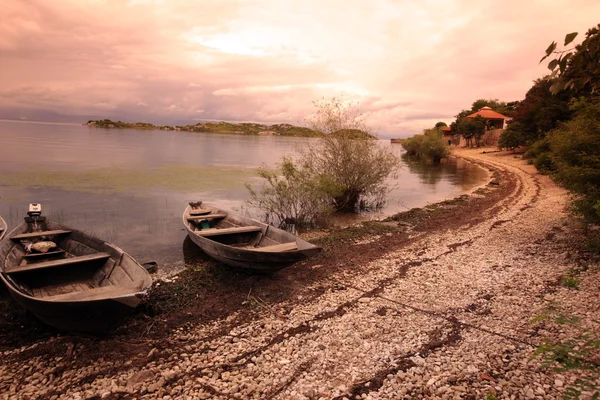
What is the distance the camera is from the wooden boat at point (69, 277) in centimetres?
553

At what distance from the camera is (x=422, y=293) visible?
752 cm

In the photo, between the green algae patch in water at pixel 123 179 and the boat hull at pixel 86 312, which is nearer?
the boat hull at pixel 86 312

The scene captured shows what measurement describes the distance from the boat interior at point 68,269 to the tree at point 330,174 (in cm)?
763

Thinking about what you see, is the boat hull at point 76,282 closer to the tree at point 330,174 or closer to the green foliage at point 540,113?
the tree at point 330,174

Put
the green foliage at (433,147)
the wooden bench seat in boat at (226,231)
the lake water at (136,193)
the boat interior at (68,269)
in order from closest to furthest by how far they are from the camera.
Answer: the boat interior at (68,269) < the wooden bench seat in boat at (226,231) < the lake water at (136,193) < the green foliage at (433,147)

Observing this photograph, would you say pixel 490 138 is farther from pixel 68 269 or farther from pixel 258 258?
pixel 68 269

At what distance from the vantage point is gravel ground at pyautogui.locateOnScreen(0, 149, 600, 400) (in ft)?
15.1

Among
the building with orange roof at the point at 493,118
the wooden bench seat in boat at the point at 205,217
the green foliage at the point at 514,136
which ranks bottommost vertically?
the wooden bench seat in boat at the point at 205,217

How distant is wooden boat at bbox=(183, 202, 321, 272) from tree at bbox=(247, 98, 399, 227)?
10.9 ft

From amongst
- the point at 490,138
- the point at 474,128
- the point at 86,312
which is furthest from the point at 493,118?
the point at 86,312

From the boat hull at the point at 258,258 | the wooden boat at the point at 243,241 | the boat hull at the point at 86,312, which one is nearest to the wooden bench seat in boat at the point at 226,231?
the wooden boat at the point at 243,241

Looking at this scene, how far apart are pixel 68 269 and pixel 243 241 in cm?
423

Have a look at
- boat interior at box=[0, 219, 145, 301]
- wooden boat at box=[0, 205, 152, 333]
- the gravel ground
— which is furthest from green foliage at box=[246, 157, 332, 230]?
boat interior at box=[0, 219, 145, 301]

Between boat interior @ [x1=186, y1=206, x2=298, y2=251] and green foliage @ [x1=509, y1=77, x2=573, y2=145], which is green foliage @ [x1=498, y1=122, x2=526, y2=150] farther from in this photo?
boat interior @ [x1=186, y1=206, x2=298, y2=251]
